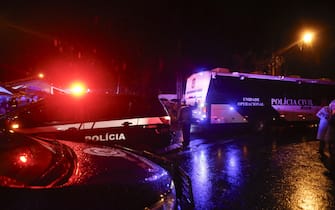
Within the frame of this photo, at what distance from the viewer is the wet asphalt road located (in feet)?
16.2

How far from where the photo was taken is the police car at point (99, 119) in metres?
5.82

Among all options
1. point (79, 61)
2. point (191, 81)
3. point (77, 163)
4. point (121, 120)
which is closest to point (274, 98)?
point (191, 81)

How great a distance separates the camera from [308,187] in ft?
18.7

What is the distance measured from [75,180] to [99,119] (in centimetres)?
438

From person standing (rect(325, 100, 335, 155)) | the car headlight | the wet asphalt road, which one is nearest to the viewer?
the car headlight

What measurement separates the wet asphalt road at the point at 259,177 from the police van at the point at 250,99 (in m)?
5.34

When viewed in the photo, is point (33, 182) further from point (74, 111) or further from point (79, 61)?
point (79, 61)

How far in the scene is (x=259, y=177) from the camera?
257 inches

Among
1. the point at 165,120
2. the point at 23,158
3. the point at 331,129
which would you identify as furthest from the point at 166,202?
the point at 331,129

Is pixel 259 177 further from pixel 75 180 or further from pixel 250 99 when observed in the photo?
pixel 250 99

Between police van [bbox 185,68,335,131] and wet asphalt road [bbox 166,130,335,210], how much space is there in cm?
534

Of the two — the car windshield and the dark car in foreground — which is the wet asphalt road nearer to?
the car windshield

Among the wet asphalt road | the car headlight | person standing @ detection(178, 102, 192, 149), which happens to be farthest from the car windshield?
person standing @ detection(178, 102, 192, 149)

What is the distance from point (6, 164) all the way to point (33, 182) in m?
0.40
